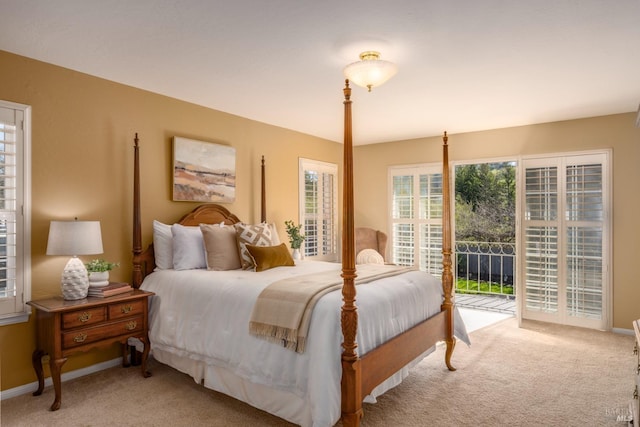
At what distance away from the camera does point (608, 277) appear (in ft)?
15.0

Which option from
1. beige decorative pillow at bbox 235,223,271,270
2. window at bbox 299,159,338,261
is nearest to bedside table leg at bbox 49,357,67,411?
beige decorative pillow at bbox 235,223,271,270

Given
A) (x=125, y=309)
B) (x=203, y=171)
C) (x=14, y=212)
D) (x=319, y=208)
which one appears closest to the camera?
(x=14, y=212)

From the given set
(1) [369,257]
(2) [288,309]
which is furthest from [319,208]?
(2) [288,309]

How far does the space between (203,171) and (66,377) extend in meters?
2.16

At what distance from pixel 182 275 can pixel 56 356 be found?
989mm

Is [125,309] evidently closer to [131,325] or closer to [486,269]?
[131,325]

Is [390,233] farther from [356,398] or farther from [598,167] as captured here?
[356,398]

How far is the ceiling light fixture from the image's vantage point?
2797 millimetres

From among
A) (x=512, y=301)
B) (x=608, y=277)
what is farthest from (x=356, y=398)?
(x=512, y=301)

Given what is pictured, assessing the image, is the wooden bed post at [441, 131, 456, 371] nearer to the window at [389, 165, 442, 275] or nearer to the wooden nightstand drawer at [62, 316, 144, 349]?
the window at [389, 165, 442, 275]

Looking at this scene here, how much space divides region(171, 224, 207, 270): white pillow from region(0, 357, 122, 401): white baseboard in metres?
0.99

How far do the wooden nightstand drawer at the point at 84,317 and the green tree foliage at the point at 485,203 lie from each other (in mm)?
6713

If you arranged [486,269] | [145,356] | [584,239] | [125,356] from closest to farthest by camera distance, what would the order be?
[145,356], [125,356], [584,239], [486,269]

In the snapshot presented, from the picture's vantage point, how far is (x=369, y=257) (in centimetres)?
565
